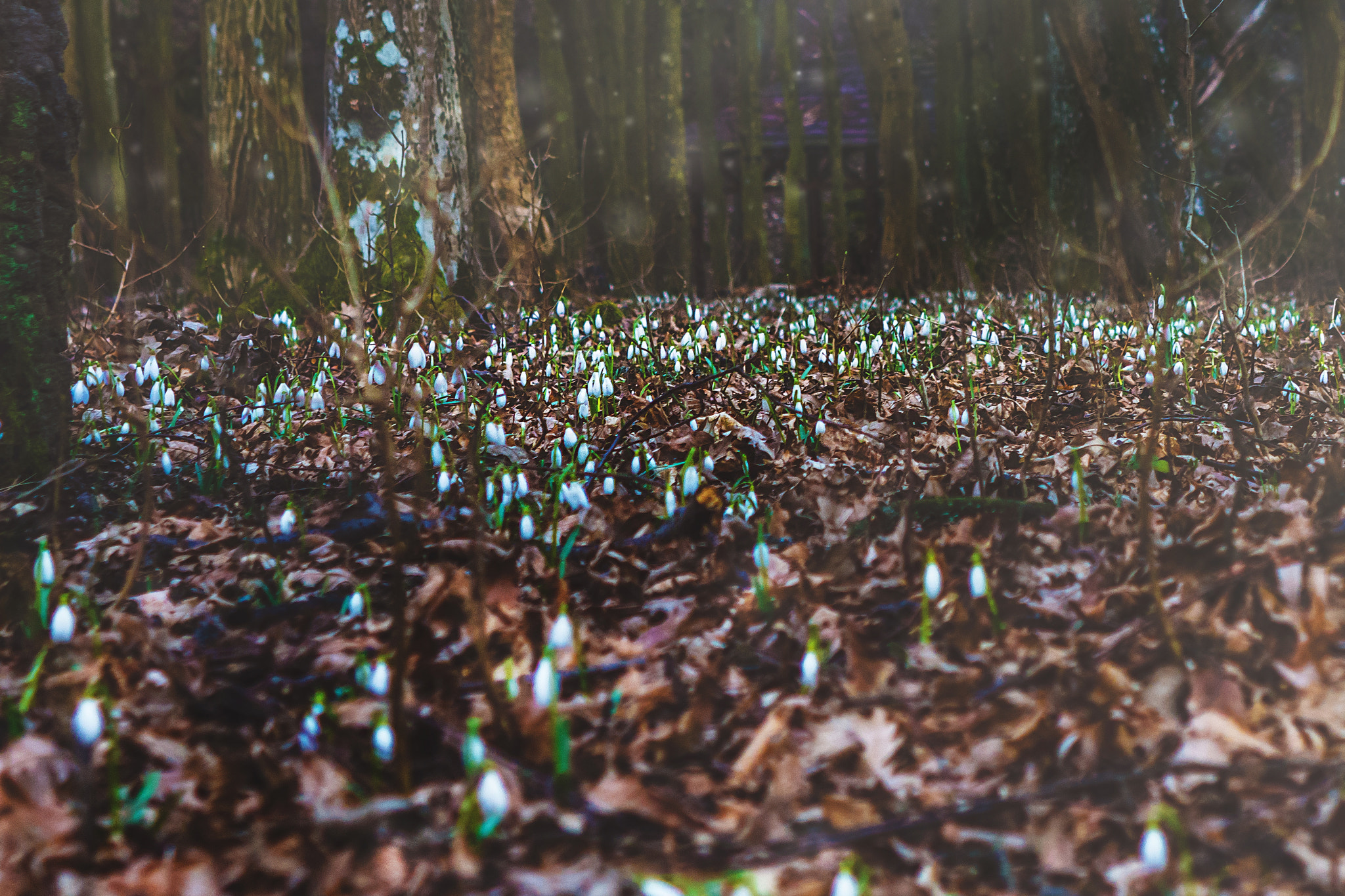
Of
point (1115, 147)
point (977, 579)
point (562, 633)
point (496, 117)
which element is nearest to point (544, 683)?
point (562, 633)

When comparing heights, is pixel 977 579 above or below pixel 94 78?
below

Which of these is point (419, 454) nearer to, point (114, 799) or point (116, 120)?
point (114, 799)

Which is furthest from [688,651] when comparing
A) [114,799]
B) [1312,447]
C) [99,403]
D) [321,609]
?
[99,403]

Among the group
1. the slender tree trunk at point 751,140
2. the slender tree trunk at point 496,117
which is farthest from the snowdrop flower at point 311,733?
the slender tree trunk at point 751,140

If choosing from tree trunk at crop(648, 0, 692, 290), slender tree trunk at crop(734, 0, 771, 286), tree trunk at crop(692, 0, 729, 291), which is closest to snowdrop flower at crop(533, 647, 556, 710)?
tree trunk at crop(648, 0, 692, 290)

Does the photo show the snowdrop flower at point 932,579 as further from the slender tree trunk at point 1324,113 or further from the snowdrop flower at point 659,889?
the slender tree trunk at point 1324,113

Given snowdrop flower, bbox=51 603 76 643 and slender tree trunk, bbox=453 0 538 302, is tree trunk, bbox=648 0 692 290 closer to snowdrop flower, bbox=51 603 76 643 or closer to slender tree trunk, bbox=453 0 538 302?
slender tree trunk, bbox=453 0 538 302

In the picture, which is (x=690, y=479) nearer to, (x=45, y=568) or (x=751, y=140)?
(x=45, y=568)

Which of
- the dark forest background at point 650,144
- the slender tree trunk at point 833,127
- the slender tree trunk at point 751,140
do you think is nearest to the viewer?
the dark forest background at point 650,144
